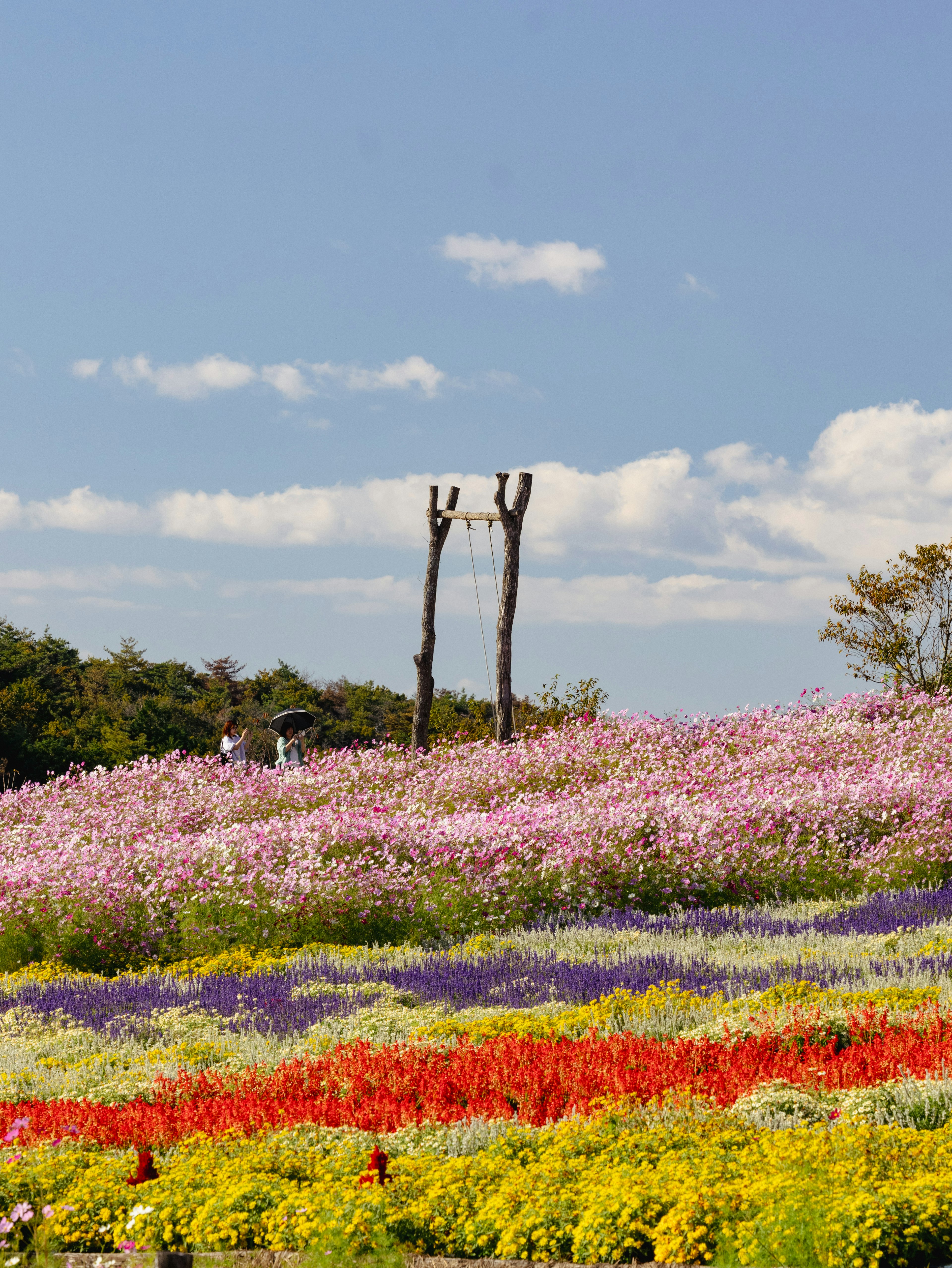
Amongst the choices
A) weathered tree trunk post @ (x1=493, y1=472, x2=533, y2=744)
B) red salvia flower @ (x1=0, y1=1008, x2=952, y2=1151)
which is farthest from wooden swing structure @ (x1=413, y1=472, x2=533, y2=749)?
red salvia flower @ (x1=0, y1=1008, x2=952, y2=1151)

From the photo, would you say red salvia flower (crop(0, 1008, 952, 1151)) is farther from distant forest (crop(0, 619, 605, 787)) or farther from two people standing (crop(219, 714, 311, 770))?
distant forest (crop(0, 619, 605, 787))

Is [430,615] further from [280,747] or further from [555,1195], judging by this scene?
[555,1195]

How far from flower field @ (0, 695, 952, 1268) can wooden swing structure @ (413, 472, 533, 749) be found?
2.59 metres

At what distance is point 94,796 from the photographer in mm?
17984

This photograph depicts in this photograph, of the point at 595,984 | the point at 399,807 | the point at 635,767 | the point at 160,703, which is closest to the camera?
the point at 595,984

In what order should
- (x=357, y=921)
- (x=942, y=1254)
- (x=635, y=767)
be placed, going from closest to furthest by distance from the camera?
1. (x=942, y=1254)
2. (x=357, y=921)
3. (x=635, y=767)

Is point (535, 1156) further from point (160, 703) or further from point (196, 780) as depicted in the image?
point (160, 703)

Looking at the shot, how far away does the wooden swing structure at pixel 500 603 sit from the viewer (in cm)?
1997

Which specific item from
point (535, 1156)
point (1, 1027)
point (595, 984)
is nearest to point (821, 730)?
point (595, 984)

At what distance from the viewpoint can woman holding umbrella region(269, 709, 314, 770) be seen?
61.8 ft

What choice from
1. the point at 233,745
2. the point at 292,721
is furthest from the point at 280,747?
the point at 292,721

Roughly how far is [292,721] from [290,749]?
3.27 feet

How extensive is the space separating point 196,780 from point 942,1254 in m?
15.2

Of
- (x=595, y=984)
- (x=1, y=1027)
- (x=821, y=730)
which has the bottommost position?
(x=1, y=1027)
